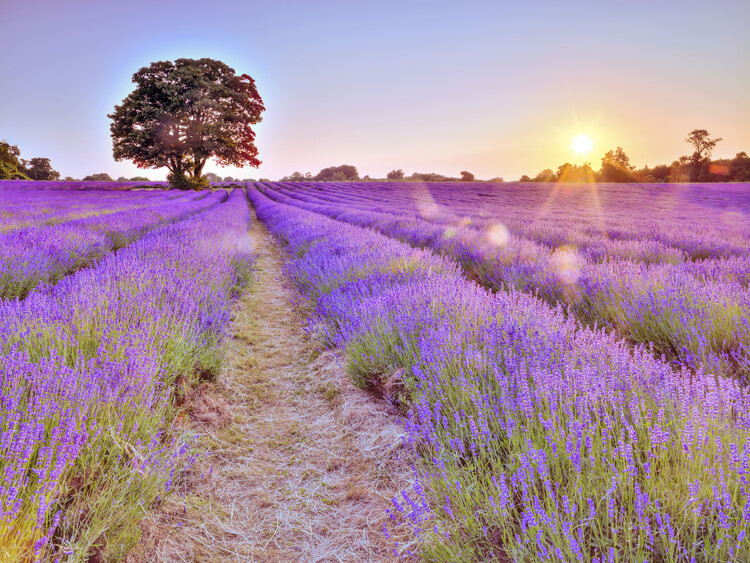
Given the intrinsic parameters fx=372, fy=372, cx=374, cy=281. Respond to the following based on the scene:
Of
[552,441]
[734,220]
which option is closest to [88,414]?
[552,441]

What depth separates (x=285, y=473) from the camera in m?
1.95

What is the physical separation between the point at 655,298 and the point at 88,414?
137 inches

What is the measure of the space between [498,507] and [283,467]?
4.17ft

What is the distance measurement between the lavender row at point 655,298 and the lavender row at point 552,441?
1.03 feet

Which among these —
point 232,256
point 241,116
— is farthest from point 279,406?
point 241,116

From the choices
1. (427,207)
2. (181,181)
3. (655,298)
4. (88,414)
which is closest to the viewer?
(88,414)

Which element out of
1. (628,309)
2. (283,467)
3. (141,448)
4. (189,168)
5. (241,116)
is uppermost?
(241,116)

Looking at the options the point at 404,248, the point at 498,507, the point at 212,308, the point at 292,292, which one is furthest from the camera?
→ the point at 292,292

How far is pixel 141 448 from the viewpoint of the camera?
1.50 meters

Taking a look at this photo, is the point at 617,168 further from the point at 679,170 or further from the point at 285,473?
the point at 285,473

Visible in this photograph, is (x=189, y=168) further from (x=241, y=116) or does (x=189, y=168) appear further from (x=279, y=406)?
(x=279, y=406)

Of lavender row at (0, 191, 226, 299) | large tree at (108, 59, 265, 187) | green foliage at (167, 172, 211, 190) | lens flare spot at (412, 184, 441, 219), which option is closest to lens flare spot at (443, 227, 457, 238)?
lens flare spot at (412, 184, 441, 219)

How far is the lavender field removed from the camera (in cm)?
101

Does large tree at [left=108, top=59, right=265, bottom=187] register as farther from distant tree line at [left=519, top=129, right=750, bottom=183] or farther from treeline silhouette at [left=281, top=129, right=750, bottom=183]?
distant tree line at [left=519, top=129, right=750, bottom=183]
